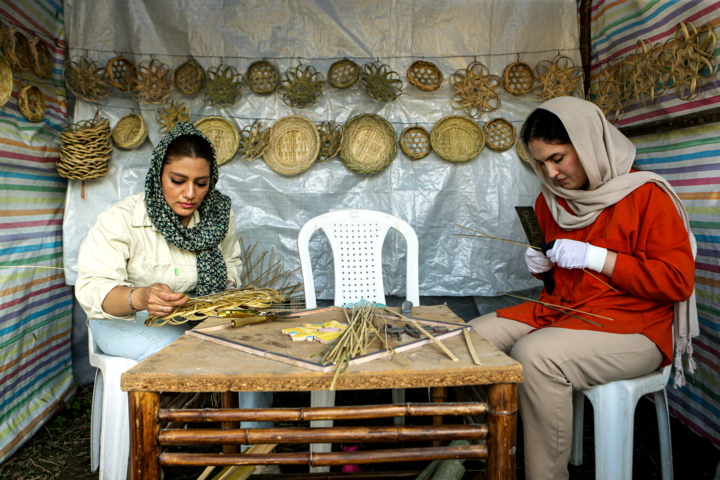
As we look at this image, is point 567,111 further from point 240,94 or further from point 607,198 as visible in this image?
point 240,94

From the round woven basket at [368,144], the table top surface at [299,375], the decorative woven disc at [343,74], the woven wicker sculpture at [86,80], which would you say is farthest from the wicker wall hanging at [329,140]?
the table top surface at [299,375]

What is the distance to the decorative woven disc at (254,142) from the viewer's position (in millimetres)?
3438

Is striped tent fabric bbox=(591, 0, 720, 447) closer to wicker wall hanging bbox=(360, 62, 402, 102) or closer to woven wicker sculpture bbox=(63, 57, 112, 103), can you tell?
wicker wall hanging bbox=(360, 62, 402, 102)

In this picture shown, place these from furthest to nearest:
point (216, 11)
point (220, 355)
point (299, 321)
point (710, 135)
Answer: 1. point (216, 11)
2. point (710, 135)
3. point (299, 321)
4. point (220, 355)

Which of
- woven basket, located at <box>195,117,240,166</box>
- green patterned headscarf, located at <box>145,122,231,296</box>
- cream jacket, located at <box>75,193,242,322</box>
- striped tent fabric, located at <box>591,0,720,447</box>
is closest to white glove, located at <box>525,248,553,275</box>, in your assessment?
striped tent fabric, located at <box>591,0,720,447</box>

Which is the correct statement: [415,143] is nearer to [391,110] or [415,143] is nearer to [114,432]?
[391,110]

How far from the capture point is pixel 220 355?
4.48 feet

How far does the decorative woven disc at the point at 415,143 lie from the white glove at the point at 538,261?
1.55 metres

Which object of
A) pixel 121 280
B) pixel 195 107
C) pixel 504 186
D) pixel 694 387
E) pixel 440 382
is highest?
pixel 195 107

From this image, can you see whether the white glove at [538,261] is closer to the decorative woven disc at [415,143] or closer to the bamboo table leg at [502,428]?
the bamboo table leg at [502,428]

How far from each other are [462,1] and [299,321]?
2.85m

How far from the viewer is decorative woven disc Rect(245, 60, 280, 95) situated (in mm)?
3482

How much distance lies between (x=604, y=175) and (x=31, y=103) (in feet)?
10.6

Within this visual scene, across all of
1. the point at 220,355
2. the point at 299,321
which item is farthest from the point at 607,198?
the point at 220,355
